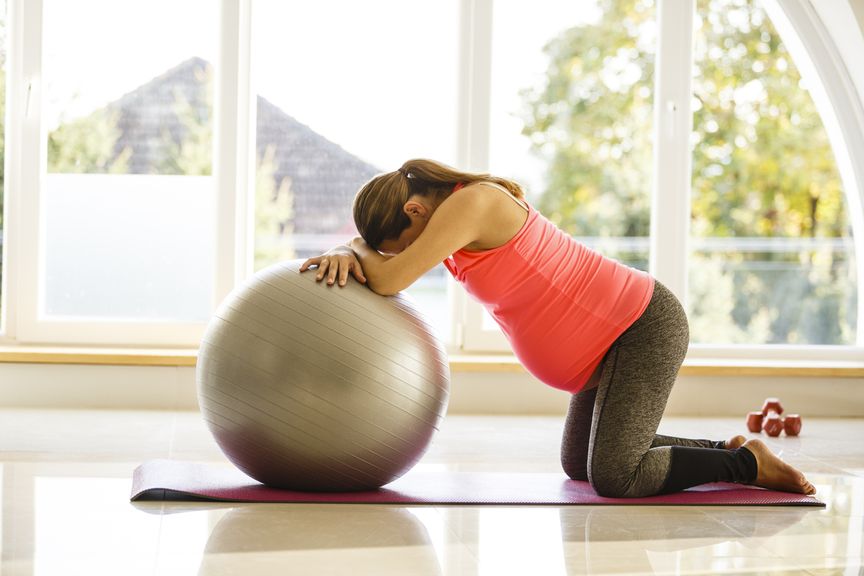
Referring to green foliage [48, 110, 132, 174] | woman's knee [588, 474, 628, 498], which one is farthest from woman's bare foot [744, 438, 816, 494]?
green foliage [48, 110, 132, 174]

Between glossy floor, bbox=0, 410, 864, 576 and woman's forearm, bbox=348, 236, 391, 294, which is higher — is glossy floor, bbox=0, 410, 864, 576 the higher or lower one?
the lower one

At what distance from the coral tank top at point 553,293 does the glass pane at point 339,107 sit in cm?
229

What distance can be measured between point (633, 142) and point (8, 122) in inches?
119

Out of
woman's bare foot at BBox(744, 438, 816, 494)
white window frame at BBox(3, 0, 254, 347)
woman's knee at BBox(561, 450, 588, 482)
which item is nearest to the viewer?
woman's bare foot at BBox(744, 438, 816, 494)

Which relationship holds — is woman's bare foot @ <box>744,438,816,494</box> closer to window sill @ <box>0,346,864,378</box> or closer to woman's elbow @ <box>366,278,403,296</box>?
woman's elbow @ <box>366,278,403,296</box>

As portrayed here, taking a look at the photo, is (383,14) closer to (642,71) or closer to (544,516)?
(642,71)

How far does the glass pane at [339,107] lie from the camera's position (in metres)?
4.98

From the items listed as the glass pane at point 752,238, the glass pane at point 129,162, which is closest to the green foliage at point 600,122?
the glass pane at point 752,238

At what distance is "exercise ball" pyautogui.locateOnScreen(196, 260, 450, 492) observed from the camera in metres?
2.47

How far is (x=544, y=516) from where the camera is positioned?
2576 mm

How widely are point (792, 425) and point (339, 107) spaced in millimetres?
2538

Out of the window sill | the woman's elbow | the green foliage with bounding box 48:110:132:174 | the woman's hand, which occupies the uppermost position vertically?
the green foliage with bounding box 48:110:132:174

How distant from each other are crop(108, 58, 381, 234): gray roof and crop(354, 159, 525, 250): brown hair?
239 centimetres

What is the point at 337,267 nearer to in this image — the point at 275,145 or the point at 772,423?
the point at 772,423
